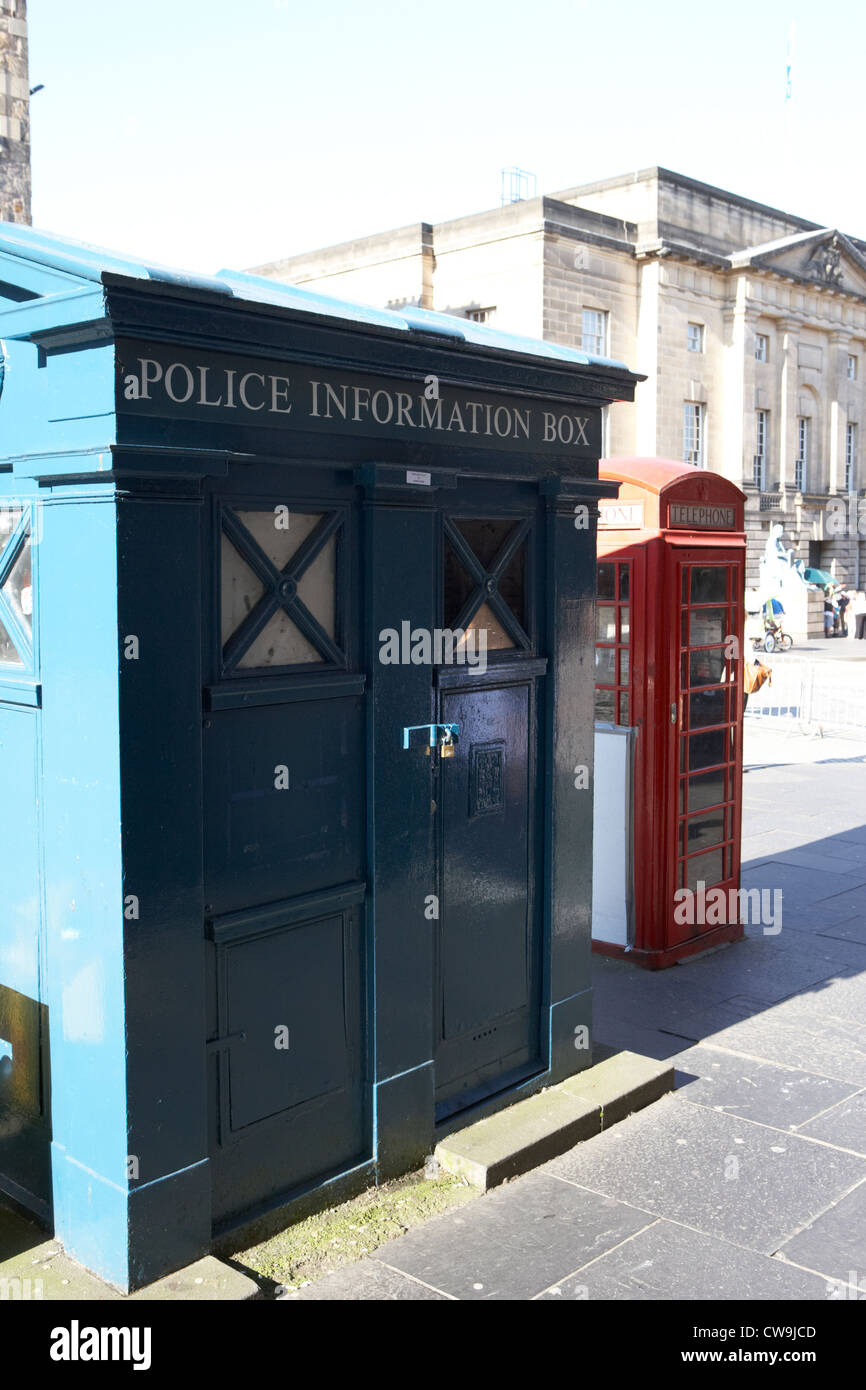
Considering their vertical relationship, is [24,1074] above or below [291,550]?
below

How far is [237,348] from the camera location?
3.71 m

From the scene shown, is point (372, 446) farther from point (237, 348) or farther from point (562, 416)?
point (562, 416)

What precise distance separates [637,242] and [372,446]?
1364 inches

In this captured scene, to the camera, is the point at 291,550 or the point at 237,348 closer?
the point at 237,348

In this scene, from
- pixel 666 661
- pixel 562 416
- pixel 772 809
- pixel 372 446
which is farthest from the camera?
pixel 772 809

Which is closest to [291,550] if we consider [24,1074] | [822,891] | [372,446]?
[372,446]

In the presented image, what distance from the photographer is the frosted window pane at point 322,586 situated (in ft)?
13.8

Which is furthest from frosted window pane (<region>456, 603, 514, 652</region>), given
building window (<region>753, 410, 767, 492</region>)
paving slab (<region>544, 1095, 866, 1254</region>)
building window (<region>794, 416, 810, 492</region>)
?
building window (<region>794, 416, 810, 492</region>)

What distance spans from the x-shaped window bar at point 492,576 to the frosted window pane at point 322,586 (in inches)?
24.5

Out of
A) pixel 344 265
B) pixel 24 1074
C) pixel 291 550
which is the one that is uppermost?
pixel 344 265

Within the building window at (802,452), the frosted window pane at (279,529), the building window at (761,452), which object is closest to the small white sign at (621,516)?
the frosted window pane at (279,529)

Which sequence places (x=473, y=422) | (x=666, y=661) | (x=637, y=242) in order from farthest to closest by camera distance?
(x=637, y=242) → (x=666, y=661) → (x=473, y=422)

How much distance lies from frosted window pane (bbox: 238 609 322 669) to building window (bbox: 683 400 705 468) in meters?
35.8

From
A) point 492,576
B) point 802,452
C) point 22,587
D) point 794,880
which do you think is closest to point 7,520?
point 22,587
